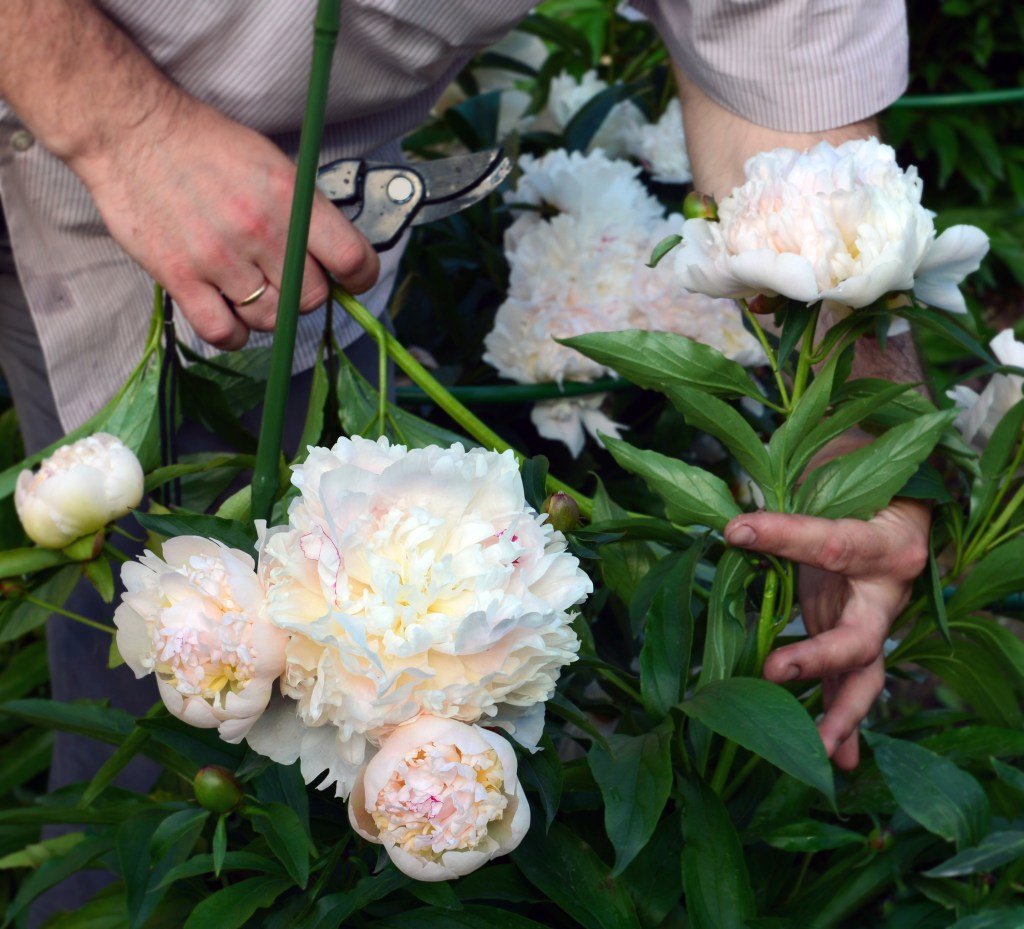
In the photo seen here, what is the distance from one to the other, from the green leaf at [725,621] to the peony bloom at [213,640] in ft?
0.78

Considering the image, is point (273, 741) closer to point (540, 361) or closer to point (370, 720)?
point (370, 720)

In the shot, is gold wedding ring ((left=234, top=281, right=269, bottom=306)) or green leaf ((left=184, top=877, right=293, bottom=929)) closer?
green leaf ((left=184, top=877, right=293, bottom=929))

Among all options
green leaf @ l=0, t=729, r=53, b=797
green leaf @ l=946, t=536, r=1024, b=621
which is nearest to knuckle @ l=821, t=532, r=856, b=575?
green leaf @ l=946, t=536, r=1024, b=621

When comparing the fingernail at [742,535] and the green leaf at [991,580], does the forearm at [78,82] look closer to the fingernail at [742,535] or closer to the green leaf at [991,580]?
the fingernail at [742,535]

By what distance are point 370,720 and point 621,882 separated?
217mm

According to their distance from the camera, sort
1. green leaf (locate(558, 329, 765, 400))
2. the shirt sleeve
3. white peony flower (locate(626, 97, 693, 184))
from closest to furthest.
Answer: green leaf (locate(558, 329, 765, 400)), the shirt sleeve, white peony flower (locate(626, 97, 693, 184))

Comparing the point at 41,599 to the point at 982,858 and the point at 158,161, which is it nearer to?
the point at 158,161

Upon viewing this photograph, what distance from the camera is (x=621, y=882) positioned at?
603 mm

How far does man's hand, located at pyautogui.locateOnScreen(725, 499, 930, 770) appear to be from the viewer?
595 mm

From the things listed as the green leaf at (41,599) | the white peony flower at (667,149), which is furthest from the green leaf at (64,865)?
the white peony flower at (667,149)

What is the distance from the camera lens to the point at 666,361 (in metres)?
0.66

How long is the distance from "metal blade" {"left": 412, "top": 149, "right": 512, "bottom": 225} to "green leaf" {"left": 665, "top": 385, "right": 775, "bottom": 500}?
0.24 meters

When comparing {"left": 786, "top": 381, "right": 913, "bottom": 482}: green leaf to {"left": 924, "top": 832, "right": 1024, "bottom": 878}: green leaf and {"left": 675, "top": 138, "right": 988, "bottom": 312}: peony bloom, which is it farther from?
{"left": 924, "top": 832, "right": 1024, "bottom": 878}: green leaf

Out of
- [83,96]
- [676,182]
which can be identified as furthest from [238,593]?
[676,182]
